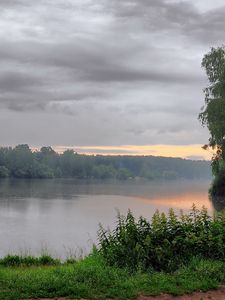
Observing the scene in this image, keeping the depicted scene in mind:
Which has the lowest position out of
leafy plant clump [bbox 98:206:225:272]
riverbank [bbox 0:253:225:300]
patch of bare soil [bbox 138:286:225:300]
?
patch of bare soil [bbox 138:286:225:300]

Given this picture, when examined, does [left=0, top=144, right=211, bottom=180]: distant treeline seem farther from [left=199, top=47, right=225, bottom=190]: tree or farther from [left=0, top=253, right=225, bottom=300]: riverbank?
[left=0, top=253, right=225, bottom=300]: riverbank

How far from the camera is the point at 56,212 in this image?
45344 mm

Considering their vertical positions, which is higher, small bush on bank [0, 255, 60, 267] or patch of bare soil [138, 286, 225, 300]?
patch of bare soil [138, 286, 225, 300]

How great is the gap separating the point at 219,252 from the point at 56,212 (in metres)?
34.6

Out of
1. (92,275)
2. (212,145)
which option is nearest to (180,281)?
(92,275)

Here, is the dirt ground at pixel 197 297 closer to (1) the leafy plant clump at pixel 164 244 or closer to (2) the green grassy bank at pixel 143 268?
(2) the green grassy bank at pixel 143 268

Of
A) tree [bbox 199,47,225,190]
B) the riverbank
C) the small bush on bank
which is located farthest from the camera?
tree [bbox 199,47,225,190]

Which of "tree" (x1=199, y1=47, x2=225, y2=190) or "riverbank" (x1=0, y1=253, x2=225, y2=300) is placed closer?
"riverbank" (x1=0, y1=253, x2=225, y2=300)

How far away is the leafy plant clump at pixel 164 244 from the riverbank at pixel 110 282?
0.41 m

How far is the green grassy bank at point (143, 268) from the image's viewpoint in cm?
925

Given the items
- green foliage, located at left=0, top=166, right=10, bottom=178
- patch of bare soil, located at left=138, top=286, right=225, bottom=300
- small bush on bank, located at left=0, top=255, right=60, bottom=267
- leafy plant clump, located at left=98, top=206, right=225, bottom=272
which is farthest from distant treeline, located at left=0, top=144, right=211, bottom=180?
patch of bare soil, located at left=138, top=286, right=225, bottom=300

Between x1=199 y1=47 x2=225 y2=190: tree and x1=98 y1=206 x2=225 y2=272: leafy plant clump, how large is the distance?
38458mm

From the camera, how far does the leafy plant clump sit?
37.8ft

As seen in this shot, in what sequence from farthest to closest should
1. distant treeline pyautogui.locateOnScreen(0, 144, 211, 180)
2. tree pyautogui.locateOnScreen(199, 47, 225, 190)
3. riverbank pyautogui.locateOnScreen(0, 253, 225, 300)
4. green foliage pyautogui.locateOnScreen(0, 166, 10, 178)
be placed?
distant treeline pyautogui.locateOnScreen(0, 144, 211, 180), green foliage pyautogui.locateOnScreen(0, 166, 10, 178), tree pyautogui.locateOnScreen(199, 47, 225, 190), riverbank pyautogui.locateOnScreen(0, 253, 225, 300)
